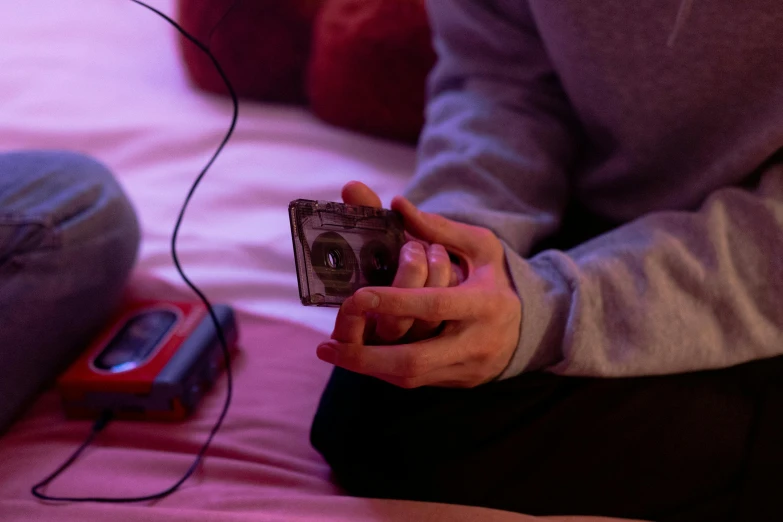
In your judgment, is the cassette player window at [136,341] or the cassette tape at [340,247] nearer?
the cassette tape at [340,247]

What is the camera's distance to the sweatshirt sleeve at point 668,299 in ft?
1.67

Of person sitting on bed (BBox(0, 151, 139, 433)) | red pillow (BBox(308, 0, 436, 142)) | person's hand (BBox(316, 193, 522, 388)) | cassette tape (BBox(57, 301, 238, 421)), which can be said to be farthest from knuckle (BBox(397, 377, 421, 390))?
red pillow (BBox(308, 0, 436, 142))

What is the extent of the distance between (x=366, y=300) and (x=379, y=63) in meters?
0.62

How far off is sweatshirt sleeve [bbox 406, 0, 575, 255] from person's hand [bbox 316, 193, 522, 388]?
84 mm

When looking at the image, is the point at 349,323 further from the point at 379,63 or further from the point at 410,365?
the point at 379,63

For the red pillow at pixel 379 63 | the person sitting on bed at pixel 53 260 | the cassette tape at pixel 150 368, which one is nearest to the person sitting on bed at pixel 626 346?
the cassette tape at pixel 150 368

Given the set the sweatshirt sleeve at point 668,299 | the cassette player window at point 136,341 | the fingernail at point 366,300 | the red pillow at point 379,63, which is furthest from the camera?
the red pillow at point 379,63

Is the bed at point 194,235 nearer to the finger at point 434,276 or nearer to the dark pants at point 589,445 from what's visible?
the dark pants at point 589,445

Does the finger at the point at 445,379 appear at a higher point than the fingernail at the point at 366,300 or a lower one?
lower

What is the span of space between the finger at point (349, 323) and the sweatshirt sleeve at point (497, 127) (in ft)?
0.64

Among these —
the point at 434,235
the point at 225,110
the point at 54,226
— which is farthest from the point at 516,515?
the point at 225,110

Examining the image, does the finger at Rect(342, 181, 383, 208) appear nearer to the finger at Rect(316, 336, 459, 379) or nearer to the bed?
the finger at Rect(316, 336, 459, 379)

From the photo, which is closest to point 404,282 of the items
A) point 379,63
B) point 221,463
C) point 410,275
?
point 410,275

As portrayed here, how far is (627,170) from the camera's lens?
0.63 m
